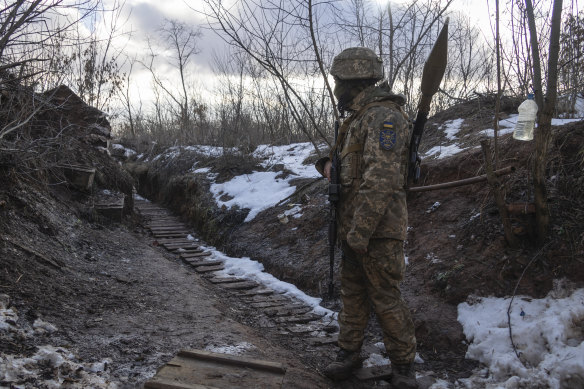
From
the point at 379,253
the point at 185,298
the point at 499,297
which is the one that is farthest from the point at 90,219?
the point at 499,297

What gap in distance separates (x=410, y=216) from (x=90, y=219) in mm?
5272

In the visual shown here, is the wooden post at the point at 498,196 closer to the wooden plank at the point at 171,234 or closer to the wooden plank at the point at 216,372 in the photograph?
the wooden plank at the point at 216,372

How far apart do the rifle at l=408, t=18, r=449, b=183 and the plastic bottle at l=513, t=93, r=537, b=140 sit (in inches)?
46.7

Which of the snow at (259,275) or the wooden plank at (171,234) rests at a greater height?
the wooden plank at (171,234)

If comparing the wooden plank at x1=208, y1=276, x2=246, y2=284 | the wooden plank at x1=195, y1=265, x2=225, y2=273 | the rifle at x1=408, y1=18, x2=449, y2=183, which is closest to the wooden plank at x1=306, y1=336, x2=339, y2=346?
the rifle at x1=408, y1=18, x2=449, y2=183

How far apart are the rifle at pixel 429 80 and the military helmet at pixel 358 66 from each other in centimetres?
35

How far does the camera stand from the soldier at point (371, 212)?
9.29 ft

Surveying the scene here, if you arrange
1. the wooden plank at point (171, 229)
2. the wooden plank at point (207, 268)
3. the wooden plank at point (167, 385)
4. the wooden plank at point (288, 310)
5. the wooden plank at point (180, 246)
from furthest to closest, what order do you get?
the wooden plank at point (171, 229), the wooden plank at point (180, 246), the wooden plank at point (207, 268), the wooden plank at point (288, 310), the wooden plank at point (167, 385)

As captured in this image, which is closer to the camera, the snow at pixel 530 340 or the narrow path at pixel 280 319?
the snow at pixel 530 340

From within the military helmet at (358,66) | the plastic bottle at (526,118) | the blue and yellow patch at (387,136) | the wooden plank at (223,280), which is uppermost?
the military helmet at (358,66)

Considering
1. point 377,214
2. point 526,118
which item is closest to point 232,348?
point 377,214

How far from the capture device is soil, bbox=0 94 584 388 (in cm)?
317

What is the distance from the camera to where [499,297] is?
357 cm

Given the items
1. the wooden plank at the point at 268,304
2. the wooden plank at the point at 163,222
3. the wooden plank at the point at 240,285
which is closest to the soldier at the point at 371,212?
the wooden plank at the point at 268,304
